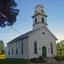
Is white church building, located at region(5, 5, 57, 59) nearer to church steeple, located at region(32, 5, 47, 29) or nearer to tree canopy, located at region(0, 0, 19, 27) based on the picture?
church steeple, located at region(32, 5, 47, 29)

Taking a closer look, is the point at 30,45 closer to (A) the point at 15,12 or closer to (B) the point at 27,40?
(B) the point at 27,40

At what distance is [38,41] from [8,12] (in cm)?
1613

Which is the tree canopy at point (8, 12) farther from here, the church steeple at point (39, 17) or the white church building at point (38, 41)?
the church steeple at point (39, 17)

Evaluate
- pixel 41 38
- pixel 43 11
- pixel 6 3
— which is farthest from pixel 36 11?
pixel 6 3

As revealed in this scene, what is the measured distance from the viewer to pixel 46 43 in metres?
38.8

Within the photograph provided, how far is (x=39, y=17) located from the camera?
40.9 meters

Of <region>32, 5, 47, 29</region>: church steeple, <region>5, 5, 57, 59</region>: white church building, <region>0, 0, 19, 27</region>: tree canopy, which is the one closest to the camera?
<region>0, 0, 19, 27</region>: tree canopy

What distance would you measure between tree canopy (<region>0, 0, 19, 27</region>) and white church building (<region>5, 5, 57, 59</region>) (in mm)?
12381

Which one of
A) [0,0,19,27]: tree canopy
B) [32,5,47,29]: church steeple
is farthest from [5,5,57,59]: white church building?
[0,0,19,27]: tree canopy

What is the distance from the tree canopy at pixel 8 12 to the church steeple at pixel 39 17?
16.5 meters

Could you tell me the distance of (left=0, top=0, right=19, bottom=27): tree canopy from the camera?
21.4 metres

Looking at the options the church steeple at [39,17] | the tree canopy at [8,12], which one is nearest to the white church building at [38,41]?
the church steeple at [39,17]

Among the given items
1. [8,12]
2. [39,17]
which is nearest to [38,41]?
[39,17]

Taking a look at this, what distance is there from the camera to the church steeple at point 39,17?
40719mm
